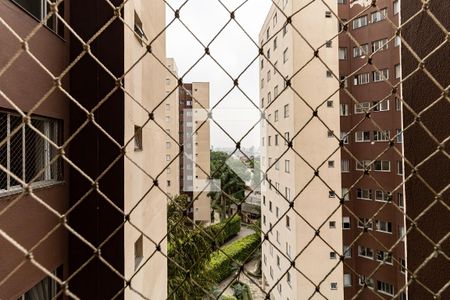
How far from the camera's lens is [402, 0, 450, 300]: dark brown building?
846 mm

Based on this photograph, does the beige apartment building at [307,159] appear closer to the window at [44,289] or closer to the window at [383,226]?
the window at [383,226]

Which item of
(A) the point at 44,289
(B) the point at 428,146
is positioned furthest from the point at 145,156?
(B) the point at 428,146

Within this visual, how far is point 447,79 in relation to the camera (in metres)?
0.84

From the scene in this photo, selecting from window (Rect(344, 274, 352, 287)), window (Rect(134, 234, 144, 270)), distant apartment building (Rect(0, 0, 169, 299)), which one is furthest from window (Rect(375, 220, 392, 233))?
distant apartment building (Rect(0, 0, 169, 299))

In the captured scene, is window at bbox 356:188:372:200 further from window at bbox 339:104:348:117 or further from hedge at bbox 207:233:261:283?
hedge at bbox 207:233:261:283

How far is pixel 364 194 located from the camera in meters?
8.23

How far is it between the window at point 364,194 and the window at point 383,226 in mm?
656

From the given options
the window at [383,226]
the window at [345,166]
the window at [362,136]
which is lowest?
the window at [383,226]

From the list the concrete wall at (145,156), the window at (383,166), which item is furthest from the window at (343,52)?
the concrete wall at (145,156)

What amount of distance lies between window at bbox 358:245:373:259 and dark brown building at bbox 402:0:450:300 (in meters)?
8.29

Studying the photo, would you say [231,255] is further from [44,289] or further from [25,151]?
[25,151]

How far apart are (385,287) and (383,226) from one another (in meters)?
1.63

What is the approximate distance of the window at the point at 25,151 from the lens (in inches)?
59.1


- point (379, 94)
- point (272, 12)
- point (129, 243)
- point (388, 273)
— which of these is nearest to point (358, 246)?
point (388, 273)
